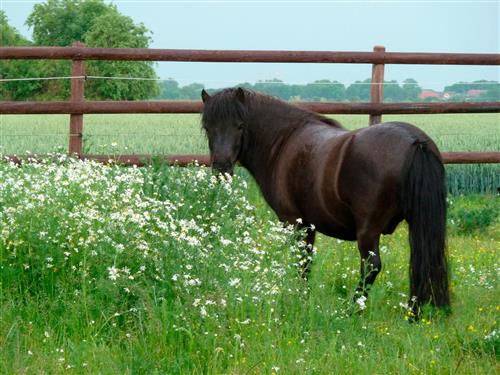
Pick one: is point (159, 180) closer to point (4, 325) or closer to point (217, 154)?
point (217, 154)

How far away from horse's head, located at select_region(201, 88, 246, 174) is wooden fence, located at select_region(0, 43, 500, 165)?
11.1 ft

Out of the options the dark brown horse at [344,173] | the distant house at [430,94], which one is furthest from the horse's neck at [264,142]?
the distant house at [430,94]

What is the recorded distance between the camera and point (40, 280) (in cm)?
514

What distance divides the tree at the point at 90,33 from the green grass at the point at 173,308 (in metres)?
16.5

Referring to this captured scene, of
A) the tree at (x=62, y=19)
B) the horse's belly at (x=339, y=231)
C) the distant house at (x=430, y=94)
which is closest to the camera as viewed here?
the horse's belly at (x=339, y=231)

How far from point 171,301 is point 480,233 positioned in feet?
15.5

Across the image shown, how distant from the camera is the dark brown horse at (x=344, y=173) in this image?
530cm

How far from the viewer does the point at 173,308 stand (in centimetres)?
466

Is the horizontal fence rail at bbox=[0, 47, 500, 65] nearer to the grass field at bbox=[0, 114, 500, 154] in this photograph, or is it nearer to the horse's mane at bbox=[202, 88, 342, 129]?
the grass field at bbox=[0, 114, 500, 154]

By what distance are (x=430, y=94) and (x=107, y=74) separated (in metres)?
10.7

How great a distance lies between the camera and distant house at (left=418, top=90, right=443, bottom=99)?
1222 centimetres

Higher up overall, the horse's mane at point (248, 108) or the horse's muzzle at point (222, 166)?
the horse's mane at point (248, 108)

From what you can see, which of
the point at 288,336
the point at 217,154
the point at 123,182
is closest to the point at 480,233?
the point at 217,154

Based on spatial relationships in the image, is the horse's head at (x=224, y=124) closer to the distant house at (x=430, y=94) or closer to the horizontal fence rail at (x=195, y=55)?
the horizontal fence rail at (x=195, y=55)
